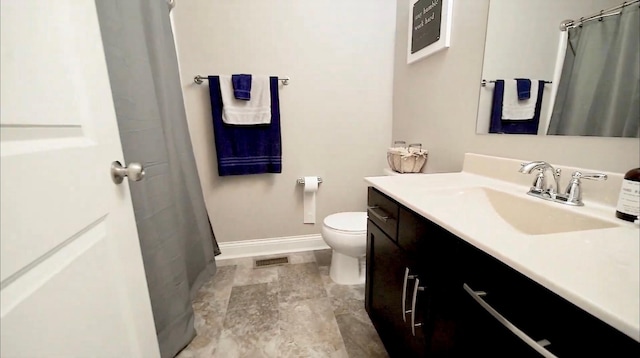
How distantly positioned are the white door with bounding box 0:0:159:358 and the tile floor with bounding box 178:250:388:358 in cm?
67

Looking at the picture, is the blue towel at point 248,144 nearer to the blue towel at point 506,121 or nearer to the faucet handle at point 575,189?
the blue towel at point 506,121

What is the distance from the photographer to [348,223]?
64.4 inches

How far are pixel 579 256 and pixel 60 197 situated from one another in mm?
992

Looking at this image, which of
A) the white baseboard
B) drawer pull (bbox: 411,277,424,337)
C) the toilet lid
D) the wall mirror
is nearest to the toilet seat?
the toilet lid

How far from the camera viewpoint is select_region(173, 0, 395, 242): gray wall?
5.68 feet

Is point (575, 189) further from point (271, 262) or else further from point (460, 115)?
point (271, 262)

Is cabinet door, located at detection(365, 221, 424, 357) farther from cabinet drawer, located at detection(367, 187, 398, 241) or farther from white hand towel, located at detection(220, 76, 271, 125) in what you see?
white hand towel, located at detection(220, 76, 271, 125)

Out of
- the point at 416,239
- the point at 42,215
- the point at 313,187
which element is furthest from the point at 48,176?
the point at 313,187

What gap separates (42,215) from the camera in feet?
1.40

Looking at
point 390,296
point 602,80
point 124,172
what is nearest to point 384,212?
point 390,296

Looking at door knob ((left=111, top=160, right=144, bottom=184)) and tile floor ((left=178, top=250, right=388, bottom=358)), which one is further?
tile floor ((left=178, top=250, right=388, bottom=358))

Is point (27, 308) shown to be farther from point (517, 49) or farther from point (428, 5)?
point (428, 5)

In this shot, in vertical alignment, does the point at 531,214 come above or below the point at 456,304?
above

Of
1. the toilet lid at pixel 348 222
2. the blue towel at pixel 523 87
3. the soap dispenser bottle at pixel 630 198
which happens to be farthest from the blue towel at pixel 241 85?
the soap dispenser bottle at pixel 630 198
